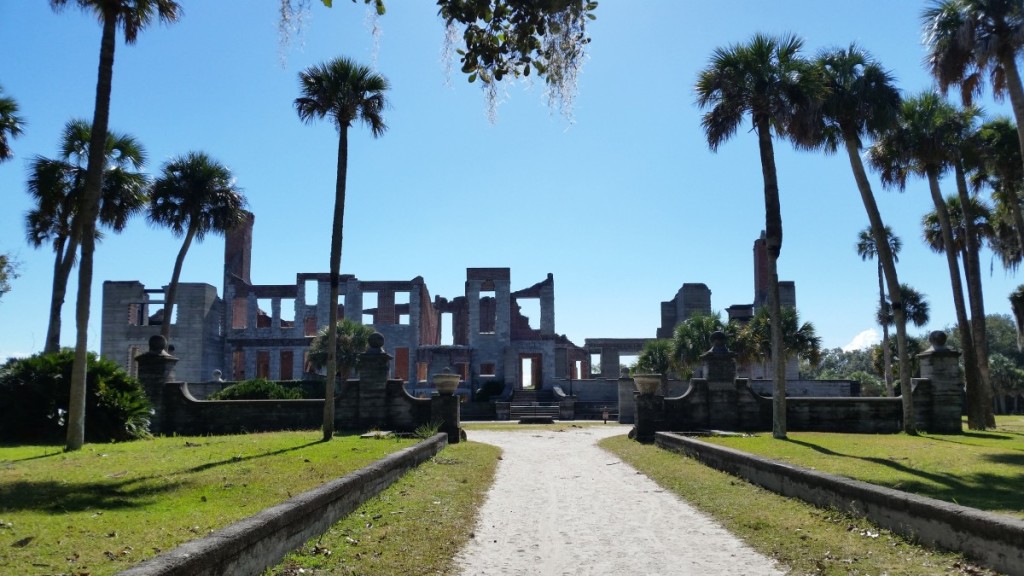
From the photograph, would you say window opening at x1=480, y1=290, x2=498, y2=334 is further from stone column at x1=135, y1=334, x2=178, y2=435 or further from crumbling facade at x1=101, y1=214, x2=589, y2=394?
stone column at x1=135, y1=334, x2=178, y2=435

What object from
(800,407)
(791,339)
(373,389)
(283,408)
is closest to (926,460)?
(800,407)

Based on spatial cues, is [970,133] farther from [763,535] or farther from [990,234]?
[763,535]

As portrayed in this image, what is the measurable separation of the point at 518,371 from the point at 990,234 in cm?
2782

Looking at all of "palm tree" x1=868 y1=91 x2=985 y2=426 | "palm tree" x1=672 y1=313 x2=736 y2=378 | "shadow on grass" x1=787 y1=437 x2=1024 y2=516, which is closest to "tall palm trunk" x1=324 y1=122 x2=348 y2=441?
"shadow on grass" x1=787 y1=437 x2=1024 y2=516

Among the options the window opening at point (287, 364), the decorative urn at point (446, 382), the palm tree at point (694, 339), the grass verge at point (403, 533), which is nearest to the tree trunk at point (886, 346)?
the palm tree at point (694, 339)

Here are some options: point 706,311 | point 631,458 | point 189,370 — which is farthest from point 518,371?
point 631,458

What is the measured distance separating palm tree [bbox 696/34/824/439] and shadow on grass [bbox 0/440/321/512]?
12636 mm

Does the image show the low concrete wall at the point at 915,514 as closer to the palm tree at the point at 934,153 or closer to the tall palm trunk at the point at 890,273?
the tall palm trunk at the point at 890,273

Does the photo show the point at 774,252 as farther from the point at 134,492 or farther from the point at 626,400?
the point at 626,400

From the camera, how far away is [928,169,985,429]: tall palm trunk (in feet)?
69.0

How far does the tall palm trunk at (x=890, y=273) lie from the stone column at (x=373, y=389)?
12501 mm

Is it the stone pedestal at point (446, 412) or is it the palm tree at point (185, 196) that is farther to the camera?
the palm tree at point (185, 196)

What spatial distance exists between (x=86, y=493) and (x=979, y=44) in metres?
19.1

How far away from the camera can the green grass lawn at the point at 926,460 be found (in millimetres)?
8367
